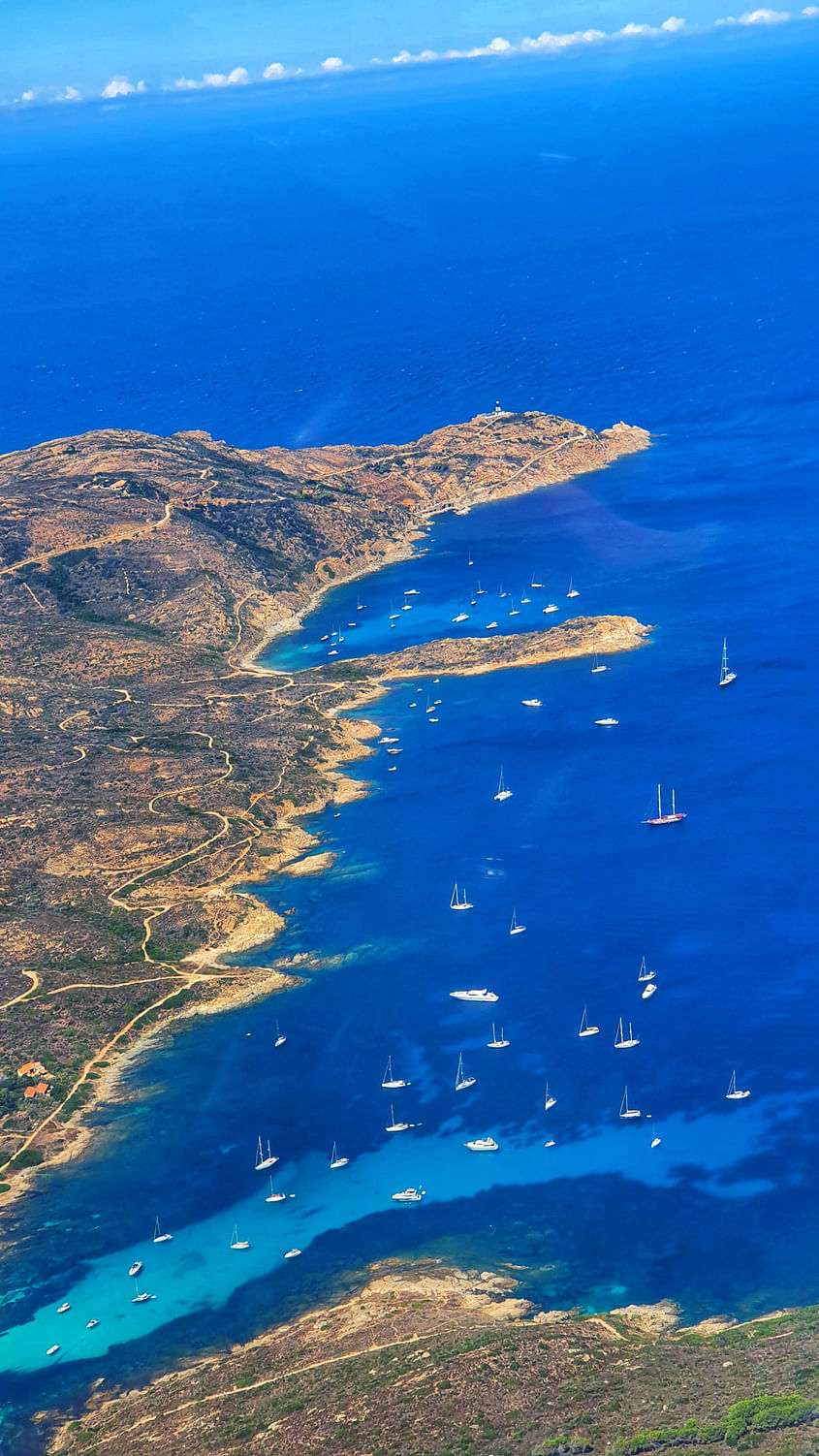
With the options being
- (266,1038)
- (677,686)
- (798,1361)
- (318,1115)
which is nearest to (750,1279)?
(798,1361)

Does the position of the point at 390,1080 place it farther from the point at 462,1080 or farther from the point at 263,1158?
the point at 263,1158

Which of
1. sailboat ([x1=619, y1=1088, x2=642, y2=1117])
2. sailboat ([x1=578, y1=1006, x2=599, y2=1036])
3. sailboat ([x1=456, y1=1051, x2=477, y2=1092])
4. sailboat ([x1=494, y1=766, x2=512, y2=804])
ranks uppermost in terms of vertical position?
sailboat ([x1=494, y1=766, x2=512, y2=804])

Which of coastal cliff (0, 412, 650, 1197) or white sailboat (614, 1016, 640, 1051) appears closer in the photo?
white sailboat (614, 1016, 640, 1051)

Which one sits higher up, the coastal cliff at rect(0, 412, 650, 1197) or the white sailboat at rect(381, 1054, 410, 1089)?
the coastal cliff at rect(0, 412, 650, 1197)

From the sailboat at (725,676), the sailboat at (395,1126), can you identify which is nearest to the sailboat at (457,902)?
the sailboat at (395,1126)

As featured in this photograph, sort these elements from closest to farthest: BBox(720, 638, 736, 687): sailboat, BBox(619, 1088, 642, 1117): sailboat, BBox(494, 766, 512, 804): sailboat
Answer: BBox(619, 1088, 642, 1117): sailboat → BBox(494, 766, 512, 804): sailboat → BBox(720, 638, 736, 687): sailboat

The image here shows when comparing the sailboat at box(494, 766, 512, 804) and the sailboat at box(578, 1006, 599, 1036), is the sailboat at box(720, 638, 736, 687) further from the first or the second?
the sailboat at box(578, 1006, 599, 1036)

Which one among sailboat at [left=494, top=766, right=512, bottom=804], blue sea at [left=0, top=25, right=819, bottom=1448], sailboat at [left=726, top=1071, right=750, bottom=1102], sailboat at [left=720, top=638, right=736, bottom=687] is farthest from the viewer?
sailboat at [left=720, top=638, right=736, bottom=687]

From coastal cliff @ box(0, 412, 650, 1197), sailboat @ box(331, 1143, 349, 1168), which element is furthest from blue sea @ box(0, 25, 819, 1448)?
coastal cliff @ box(0, 412, 650, 1197)

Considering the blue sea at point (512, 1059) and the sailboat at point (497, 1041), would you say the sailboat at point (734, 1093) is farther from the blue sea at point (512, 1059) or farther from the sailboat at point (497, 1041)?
the sailboat at point (497, 1041)
